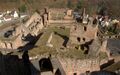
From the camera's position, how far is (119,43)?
4878 cm

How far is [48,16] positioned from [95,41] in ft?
43.6

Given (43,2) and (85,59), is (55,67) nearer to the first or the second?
(85,59)

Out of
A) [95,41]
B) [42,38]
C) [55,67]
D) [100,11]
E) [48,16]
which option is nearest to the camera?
[55,67]

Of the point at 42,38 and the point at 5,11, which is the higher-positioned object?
the point at 42,38

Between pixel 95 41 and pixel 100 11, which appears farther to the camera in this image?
pixel 100 11

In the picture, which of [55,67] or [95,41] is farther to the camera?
[95,41]

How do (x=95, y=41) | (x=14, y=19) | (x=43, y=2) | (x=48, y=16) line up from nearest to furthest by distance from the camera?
(x=95, y=41) → (x=48, y=16) → (x=14, y=19) → (x=43, y=2)

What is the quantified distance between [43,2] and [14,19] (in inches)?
793

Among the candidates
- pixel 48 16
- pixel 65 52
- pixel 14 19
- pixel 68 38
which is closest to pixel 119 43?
pixel 48 16

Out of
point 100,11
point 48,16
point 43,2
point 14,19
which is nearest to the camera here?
point 48,16

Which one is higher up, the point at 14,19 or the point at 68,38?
the point at 68,38

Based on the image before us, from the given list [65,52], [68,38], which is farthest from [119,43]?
[65,52]

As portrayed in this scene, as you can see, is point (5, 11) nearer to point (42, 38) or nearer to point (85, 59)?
point (42, 38)

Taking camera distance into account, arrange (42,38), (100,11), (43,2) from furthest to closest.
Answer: (43,2) < (100,11) < (42,38)
